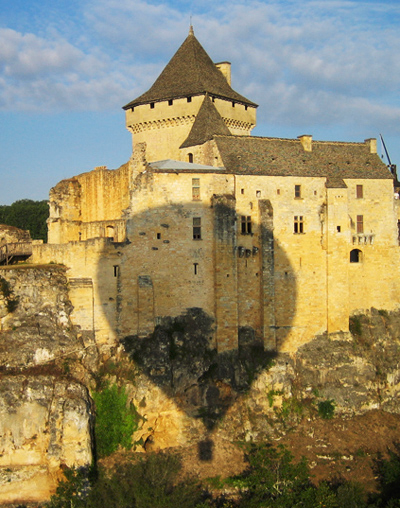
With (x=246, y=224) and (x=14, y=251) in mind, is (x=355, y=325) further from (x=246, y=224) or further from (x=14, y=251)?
(x=14, y=251)

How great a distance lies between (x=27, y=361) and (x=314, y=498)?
51.1 ft

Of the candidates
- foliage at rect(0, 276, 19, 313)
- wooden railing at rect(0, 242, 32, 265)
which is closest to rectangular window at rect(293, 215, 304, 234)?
wooden railing at rect(0, 242, 32, 265)

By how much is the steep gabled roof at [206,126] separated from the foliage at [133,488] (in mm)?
18952

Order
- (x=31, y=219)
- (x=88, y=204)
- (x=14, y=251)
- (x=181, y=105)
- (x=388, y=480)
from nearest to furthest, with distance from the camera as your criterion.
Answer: (x=388, y=480) → (x=14, y=251) → (x=88, y=204) → (x=181, y=105) → (x=31, y=219)

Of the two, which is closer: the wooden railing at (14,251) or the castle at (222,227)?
the castle at (222,227)

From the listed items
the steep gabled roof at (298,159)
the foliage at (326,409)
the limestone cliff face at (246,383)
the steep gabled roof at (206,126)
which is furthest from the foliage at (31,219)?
the foliage at (326,409)

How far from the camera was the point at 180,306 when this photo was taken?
122 feet

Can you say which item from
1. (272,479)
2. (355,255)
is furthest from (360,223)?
(272,479)

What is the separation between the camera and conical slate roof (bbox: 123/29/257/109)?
146 ft

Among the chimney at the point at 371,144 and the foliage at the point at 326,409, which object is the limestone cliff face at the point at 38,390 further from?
the chimney at the point at 371,144

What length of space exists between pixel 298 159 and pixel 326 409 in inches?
598

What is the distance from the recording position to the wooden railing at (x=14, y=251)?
3819cm

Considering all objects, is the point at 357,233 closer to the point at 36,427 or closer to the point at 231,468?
the point at 231,468

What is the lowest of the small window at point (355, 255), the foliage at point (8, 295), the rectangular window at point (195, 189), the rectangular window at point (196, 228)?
the foliage at point (8, 295)
